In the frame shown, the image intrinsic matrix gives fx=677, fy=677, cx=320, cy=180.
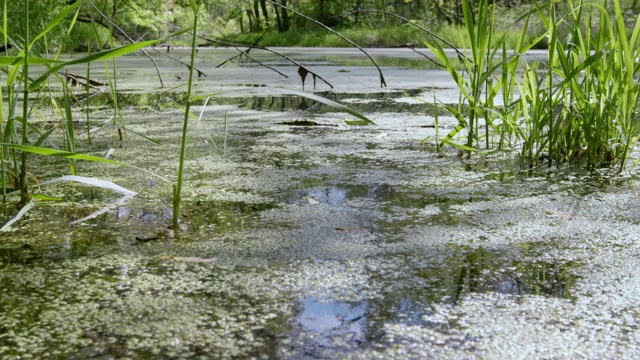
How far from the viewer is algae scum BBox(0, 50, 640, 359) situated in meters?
0.68

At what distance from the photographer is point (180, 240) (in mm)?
1021

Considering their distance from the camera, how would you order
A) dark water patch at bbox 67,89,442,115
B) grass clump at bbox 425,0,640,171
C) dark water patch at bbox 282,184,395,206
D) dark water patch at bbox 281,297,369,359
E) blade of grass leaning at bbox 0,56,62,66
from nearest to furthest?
1. dark water patch at bbox 281,297,369,359
2. blade of grass leaning at bbox 0,56,62,66
3. dark water patch at bbox 282,184,395,206
4. grass clump at bbox 425,0,640,171
5. dark water patch at bbox 67,89,442,115

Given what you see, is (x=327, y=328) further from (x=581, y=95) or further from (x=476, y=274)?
(x=581, y=95)

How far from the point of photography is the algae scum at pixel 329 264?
68 centimetres

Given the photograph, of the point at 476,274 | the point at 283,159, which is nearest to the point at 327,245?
the point at 476,274

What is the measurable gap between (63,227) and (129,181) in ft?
1.15

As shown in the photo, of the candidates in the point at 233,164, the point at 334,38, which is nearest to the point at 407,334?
the point at 233,164

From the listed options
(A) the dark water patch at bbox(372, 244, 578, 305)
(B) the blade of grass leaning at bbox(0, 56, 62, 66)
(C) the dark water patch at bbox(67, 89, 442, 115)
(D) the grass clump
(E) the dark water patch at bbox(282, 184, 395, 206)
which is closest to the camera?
(A) the dark water patch at bbox(372, 244, 578, 305)

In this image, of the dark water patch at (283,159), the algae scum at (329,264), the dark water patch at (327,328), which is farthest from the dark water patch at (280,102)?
the dark water patch at (327,328)

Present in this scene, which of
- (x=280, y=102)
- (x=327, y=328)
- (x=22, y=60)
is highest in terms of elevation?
(x=22, y=60)

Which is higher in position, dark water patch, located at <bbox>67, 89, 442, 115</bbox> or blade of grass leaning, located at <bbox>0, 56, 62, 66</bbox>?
blade of grass leaning, located at <bbox>0, 56, 62, 66</bbox>

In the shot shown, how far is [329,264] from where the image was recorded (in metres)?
0.92

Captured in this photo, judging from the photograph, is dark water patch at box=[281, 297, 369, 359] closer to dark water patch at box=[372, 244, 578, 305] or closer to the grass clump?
dark water patch at box=[372, 244, 578, 305]

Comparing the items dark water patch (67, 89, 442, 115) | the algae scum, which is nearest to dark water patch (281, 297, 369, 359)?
the algae scum
